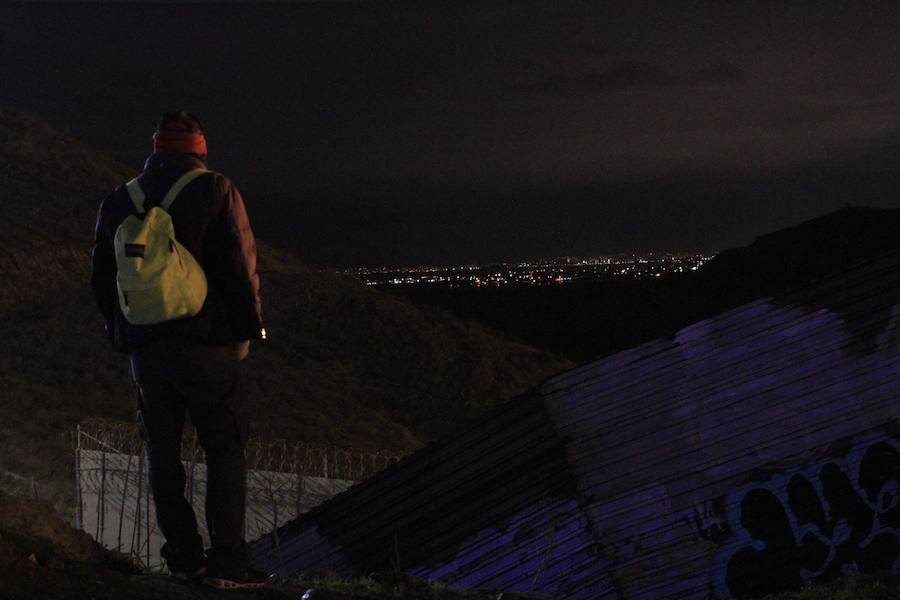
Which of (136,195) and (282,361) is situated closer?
(136,195)

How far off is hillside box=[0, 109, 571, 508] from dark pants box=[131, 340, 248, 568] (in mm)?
10973

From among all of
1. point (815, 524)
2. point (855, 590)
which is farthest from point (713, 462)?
point (855, 590)

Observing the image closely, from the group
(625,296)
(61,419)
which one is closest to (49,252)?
(61,419)

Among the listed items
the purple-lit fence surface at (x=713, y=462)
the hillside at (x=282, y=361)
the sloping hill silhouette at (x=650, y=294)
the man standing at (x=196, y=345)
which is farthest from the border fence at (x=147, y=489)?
the sloping hill silhouette at (x=650, y=294)

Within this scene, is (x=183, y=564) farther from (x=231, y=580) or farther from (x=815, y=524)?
(x=815, y=524)

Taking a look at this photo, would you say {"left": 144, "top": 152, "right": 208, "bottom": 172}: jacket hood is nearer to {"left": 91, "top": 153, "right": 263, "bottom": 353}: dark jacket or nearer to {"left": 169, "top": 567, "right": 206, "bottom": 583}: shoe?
{"left": 91, "top": 153, "right": 263, "bottom": 353}: dark jacket

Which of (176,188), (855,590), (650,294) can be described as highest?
(650,294)

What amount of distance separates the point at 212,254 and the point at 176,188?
28 centimetres

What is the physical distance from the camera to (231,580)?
3879 millimetres

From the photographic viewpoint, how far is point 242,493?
13.1ft

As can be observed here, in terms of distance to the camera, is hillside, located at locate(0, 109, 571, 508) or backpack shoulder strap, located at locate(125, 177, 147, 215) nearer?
backpack shoulder strap, located at locate(125, 177, 147, 215)

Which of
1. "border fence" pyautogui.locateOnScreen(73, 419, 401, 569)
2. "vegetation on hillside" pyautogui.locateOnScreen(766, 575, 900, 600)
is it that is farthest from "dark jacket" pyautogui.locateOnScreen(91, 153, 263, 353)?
"border fence" pyautogui.locateOnScreen(73, 419, 401, 569)

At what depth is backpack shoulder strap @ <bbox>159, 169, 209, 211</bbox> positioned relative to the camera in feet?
12.8

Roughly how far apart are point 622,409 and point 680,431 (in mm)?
325
